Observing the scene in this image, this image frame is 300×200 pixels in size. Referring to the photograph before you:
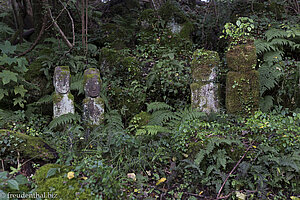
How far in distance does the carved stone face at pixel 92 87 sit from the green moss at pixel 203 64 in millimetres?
2185

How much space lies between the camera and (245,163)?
11.3 feet

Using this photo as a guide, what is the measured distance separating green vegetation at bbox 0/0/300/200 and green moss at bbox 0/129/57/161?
16 mm

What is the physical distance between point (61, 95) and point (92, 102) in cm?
68

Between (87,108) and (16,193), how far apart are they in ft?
8.45

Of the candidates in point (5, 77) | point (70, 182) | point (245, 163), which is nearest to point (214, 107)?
point (245, 163)

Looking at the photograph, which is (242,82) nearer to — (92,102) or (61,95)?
(92,102)

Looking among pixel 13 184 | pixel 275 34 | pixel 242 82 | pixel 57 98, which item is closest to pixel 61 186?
pixel 13 184

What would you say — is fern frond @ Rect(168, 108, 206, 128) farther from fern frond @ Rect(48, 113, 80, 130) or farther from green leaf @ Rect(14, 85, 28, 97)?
green leaf @ Rect(14, 85, 28, 97)

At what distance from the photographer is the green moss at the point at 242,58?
4965mm

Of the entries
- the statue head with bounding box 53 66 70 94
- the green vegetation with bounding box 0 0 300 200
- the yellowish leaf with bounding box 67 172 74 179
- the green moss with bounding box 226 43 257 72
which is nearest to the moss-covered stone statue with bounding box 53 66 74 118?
the statue head with bounding box 53 66 70 94

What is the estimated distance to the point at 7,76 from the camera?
491 cm

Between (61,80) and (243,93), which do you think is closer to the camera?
(243,93)

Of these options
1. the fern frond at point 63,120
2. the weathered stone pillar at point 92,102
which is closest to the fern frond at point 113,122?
the weathered stone pillar at point 92,102

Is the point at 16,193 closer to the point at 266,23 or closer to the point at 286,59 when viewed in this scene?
the point at 286,59
